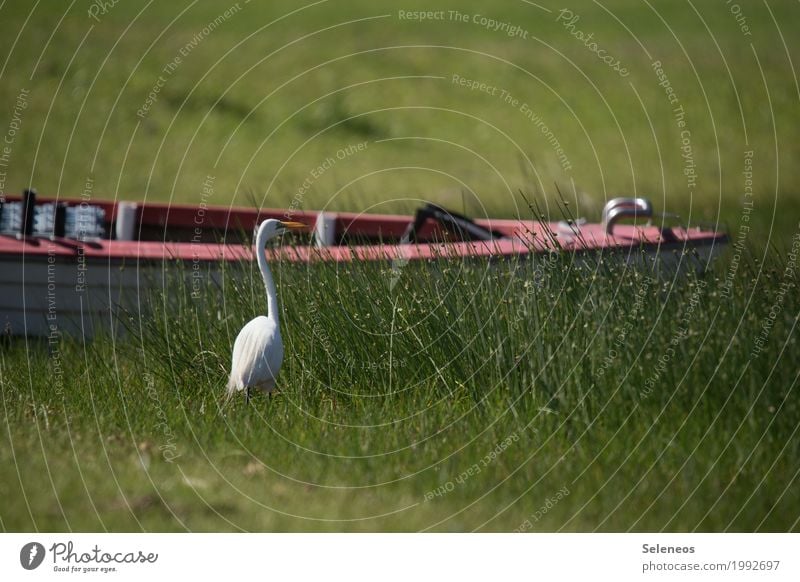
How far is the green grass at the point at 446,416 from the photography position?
5332 mm

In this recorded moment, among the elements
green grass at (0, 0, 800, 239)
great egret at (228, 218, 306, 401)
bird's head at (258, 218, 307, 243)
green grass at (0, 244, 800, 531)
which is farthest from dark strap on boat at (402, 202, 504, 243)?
green grass at (0, 0, 800, 239)

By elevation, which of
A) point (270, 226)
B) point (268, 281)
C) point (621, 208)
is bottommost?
point (268, 281)

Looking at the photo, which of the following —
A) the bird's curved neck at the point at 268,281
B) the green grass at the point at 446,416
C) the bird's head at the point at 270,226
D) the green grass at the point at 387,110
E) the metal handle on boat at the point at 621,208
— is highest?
the green grass at the point at 387,110

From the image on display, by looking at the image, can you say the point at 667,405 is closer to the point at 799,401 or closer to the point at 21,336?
the point at 799,401

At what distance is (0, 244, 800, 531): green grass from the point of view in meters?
5.33

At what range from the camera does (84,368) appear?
748cm

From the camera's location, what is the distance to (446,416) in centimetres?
613

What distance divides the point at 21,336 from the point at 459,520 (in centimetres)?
564

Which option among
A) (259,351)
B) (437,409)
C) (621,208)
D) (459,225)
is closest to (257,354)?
(259,351)

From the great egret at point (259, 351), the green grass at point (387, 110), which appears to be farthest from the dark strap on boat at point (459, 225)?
the green grass at point (387, 110)

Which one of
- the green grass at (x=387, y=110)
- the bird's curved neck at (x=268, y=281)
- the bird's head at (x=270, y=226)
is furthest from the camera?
the green grass at (x=387, y=110)

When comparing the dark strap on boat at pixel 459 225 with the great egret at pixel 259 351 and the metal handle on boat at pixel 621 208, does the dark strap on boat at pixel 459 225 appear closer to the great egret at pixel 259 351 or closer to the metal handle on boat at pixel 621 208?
the metal handle on boat at pixel 621 208

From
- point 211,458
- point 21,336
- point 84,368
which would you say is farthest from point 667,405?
point 21,336

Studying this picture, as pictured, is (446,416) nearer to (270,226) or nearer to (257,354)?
(257,354)
